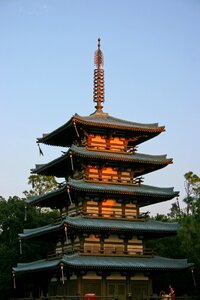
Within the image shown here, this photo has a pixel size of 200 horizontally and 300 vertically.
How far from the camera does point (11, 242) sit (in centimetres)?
7475

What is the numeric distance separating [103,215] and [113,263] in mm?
5032

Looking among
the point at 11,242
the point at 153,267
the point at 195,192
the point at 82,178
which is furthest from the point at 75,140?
the point at 195,192

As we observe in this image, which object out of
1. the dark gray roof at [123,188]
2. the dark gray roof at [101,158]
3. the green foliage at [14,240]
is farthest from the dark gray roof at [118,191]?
the green foliage at [14,240]

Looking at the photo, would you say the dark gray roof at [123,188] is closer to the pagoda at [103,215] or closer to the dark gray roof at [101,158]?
the pagoda at [103,215]

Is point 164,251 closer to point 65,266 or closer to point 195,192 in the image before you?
point 65,266

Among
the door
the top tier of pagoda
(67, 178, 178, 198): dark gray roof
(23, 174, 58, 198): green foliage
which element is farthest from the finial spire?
(23, 174, 58, 198): green foliage

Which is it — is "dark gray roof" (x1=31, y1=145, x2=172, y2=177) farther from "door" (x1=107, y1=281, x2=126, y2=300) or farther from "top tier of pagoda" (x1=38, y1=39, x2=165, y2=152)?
"door" (x1=107, y1=281, x2=126, y2=300)

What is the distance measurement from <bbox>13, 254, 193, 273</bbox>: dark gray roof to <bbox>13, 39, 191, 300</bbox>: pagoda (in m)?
0.08

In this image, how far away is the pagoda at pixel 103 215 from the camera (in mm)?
45781

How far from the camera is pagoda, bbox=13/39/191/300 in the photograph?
45781 mm

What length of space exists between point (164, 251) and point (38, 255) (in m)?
17.8

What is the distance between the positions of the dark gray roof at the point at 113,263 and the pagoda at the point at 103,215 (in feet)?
0.26

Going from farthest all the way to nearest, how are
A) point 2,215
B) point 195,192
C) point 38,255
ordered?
1. point 195,192
2. point 2,215
3. point 38,255

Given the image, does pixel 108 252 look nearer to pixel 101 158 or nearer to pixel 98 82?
pixel 101 158
